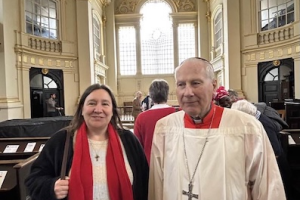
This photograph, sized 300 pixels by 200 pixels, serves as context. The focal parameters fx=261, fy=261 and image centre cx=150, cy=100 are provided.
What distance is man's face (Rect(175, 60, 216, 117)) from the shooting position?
1461mm

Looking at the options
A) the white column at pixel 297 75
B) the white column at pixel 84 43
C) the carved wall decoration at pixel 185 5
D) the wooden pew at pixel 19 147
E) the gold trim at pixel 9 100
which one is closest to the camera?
the wooden pew at pixel 19 147

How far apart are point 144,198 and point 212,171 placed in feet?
1.74

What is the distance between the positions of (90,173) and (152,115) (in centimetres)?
129

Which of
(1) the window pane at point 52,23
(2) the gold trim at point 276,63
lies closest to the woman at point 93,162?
(2) the gold trim at point 276,63

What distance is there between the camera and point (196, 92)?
1.46 metres

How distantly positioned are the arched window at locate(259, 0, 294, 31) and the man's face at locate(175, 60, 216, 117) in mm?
A: 11622

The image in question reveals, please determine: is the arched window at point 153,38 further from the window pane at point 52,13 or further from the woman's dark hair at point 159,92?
the woman's dark hair at point 159,92

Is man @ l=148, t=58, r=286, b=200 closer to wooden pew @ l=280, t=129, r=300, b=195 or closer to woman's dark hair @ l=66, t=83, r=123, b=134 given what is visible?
woman's dark hair @ l=66, t=83, r=123, b=134

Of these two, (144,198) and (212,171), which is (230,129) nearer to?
(212,171)

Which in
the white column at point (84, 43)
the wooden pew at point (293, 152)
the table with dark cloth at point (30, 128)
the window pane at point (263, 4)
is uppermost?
the window pane at point (263, 4)

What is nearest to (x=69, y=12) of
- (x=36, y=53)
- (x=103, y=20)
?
(x=36, y=53)

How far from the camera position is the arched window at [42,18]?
37.2 feet

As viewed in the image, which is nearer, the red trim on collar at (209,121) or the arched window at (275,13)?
the red trim on collar at (209,121)

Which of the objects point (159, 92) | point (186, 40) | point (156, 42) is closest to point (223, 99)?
point (159, 92)
